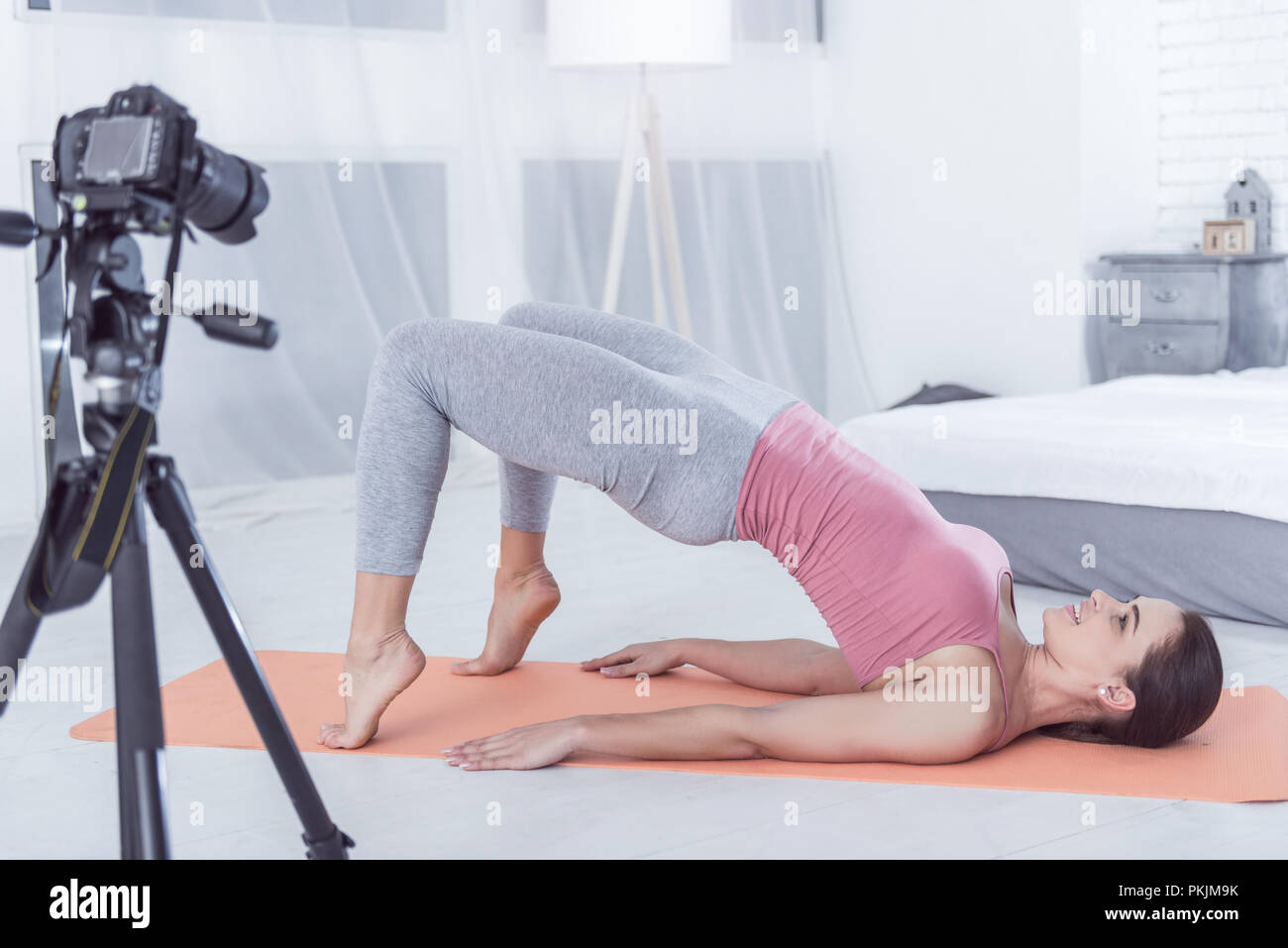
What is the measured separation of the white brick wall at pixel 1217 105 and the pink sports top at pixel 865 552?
3.57 meters

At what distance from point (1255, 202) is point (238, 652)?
175 inches

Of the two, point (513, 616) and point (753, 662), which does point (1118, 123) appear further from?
point (513, 616)

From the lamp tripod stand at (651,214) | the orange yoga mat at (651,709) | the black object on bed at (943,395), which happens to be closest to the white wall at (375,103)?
the lamp tripod stand at (651,214)

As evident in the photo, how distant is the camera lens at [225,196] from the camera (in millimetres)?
1353

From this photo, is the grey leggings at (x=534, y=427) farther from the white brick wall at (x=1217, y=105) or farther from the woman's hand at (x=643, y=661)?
the white brick wall at (x=1217, y=105)

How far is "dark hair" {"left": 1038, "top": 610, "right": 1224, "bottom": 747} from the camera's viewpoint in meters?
1.90

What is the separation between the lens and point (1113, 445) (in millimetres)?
2982

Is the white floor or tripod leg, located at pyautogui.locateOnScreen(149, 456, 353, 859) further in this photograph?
the white floor

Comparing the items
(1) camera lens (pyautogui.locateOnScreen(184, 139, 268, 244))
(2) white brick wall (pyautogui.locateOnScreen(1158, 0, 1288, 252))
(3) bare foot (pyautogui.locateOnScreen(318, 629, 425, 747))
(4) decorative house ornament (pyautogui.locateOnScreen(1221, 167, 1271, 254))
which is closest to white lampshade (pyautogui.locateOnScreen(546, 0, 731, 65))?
(2) white brick wall (pyautogui.locateOnScreen(1158, 0, 1288, 252))

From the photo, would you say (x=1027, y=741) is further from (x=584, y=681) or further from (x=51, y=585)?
(x=51, y=585)

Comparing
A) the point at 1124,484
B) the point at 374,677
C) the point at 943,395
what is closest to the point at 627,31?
the point at 943,395

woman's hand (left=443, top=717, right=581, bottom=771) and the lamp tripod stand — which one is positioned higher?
the lamp tripod stand

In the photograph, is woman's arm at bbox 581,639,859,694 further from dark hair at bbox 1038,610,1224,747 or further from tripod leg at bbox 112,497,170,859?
tripod leg at bbox 112,497,170,859
